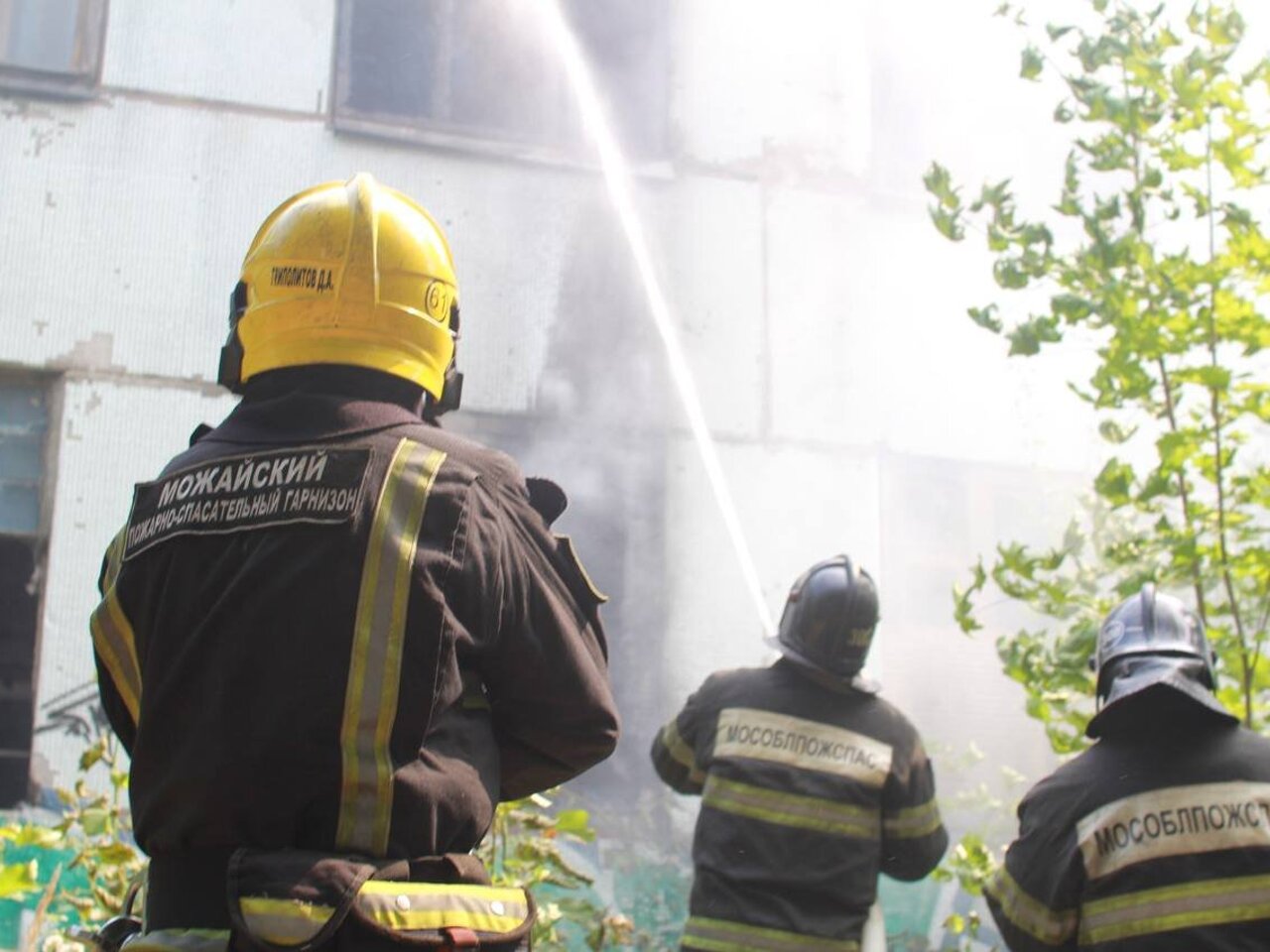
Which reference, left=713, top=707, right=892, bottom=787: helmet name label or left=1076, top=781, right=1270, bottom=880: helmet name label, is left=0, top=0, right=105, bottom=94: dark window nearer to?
left=713, top=707, right=892, bottom=787: helmet name label

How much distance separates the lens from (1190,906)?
258cm

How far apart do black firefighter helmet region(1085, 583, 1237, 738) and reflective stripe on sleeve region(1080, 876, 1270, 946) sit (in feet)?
1.01

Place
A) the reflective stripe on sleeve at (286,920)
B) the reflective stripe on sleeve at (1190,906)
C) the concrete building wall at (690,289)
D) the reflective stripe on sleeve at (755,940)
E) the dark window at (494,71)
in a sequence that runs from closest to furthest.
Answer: the reflective stripe on sleeve at (286,920) → the reflective stripe on sleeve at (1190,906) → the reflective stripe on sleeve at (755,940) → the concrete building wall at (690,289) → the dark window at (494,71)

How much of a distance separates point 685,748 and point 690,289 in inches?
112

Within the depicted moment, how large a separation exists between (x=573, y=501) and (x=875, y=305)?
1.77 m

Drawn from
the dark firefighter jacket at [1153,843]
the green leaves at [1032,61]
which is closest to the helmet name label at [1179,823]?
the dark firefighter jacket at [1153,843]

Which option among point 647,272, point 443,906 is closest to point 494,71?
point 647,272

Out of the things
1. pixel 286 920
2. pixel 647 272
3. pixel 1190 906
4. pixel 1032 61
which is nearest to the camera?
pixel 286 920

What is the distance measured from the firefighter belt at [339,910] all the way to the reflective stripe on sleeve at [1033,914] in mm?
1344

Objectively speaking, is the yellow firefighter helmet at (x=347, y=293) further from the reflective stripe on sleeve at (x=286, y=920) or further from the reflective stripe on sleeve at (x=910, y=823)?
the reflective stripe on sleeve at (x=910, y=823)

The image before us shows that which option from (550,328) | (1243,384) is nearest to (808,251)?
(550,328)

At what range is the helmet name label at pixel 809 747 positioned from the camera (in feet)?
12.8

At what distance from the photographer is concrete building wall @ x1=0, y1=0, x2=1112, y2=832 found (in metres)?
5.61

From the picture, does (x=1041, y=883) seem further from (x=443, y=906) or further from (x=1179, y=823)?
(x=443, y=906)
